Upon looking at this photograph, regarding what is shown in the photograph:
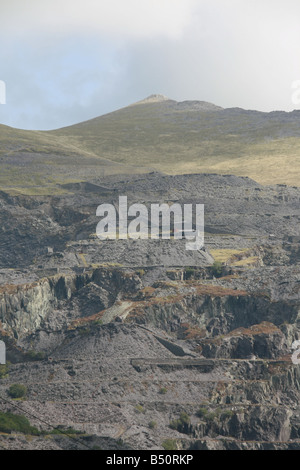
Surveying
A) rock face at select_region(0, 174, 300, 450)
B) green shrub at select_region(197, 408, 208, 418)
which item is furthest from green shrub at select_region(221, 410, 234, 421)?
green shrub at select_region(197, 408, 208, 418)

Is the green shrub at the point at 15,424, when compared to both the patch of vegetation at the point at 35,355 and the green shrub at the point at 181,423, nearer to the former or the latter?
the green shrub at the point at 181,423

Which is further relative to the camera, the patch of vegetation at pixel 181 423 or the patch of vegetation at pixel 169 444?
the patch of vegetation at pixel 181 423

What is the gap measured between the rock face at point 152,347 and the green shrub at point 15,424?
6.04ft

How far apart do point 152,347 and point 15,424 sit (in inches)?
1098

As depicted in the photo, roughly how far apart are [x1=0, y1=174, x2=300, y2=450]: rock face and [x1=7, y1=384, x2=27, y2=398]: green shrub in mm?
579

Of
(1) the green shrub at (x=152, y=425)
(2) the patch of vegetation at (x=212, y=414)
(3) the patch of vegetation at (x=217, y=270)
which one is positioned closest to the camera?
(1) the green shrub at (x=152, y=425)

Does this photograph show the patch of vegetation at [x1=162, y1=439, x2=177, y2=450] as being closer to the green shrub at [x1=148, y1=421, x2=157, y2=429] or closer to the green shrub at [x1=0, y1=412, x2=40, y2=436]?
the green shrub at [x1=148, y1=421, x2=157, y2=429]

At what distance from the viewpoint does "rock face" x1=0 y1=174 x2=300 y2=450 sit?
13138 centimetres

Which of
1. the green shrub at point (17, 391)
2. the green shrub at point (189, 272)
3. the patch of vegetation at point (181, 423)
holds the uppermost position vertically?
the green shrub at point (189, 272)

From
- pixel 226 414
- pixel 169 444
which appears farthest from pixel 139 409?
pixel 226 414

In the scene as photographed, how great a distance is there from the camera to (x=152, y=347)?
147875 millimetres

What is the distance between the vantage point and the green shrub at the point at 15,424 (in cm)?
12300

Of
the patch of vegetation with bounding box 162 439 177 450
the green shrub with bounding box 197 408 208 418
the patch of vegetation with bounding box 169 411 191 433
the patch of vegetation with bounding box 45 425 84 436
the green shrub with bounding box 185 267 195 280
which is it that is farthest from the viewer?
the green shrub with bounding box 185 267 195 280

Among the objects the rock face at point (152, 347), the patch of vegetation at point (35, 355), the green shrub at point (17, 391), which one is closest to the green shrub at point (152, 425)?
the rock face at point (152, 347)
